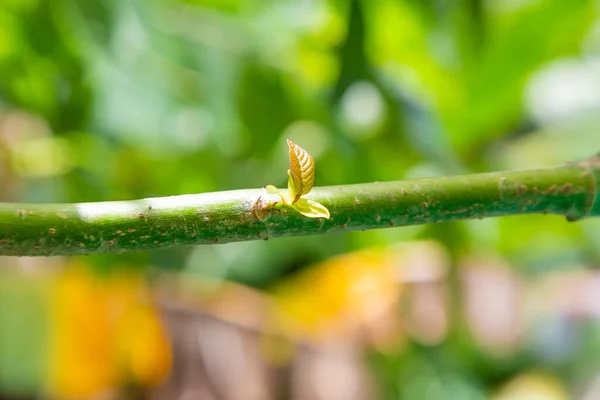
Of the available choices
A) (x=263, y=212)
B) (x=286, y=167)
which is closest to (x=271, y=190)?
(x=263, y=212)

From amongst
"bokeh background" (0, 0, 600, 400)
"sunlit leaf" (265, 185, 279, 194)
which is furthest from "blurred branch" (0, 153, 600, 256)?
"bokeh background" (0, 0, 600, 400)

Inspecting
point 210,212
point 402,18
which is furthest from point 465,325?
point 210,212

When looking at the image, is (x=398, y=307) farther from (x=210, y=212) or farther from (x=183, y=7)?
(x=210, y=212)

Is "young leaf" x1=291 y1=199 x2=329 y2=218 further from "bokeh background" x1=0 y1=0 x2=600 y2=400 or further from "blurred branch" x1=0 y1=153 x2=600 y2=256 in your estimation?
"bokeh background" x1=0 y1=0 x2=600 y2=400

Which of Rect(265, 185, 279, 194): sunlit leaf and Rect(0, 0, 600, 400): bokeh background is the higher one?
Rect(0, 0, 600, 400): bokeh background

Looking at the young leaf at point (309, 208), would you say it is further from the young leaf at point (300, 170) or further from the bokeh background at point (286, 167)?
the bokeh background at point (286, 167)

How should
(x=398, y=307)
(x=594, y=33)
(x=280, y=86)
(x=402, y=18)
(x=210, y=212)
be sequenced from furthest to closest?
(x=398, y=307)
(x=594, y=33)
(x=402, y=18)
(x=280, y=86)
(x=210, y=212)
